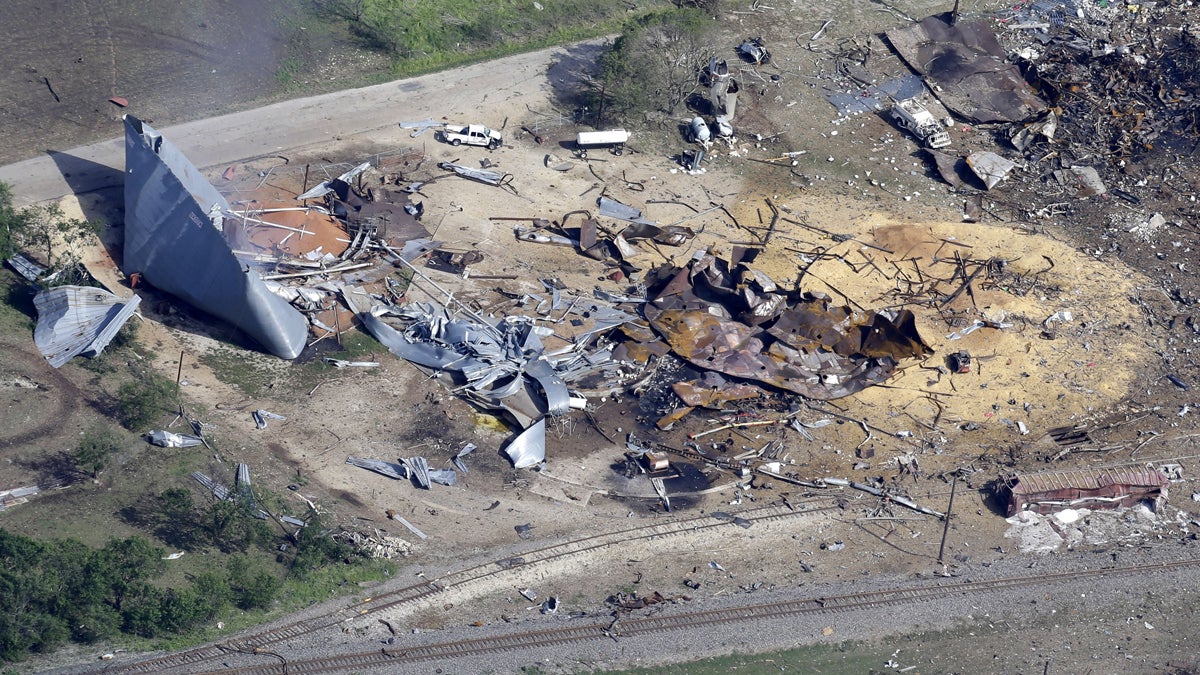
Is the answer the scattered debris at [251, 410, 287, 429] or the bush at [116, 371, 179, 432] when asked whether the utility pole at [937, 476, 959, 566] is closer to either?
the scattered debris at [251, 410, 287, 429]

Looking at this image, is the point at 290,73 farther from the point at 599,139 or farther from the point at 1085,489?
the point at 1085,489

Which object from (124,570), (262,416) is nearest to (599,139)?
(262,416)

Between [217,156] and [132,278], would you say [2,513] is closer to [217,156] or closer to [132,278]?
[132,278]

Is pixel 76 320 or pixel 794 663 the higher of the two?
pixel 76 320

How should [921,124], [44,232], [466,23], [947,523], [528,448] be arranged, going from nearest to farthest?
[947,523], [528,448], [44,232], [921,124], [466,23]

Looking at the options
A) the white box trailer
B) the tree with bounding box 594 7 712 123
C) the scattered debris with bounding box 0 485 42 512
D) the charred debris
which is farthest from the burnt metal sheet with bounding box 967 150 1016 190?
the scattered debris with bounding box 0 485 42 512

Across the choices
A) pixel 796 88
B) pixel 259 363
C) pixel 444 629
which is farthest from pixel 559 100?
pixel 444 629
